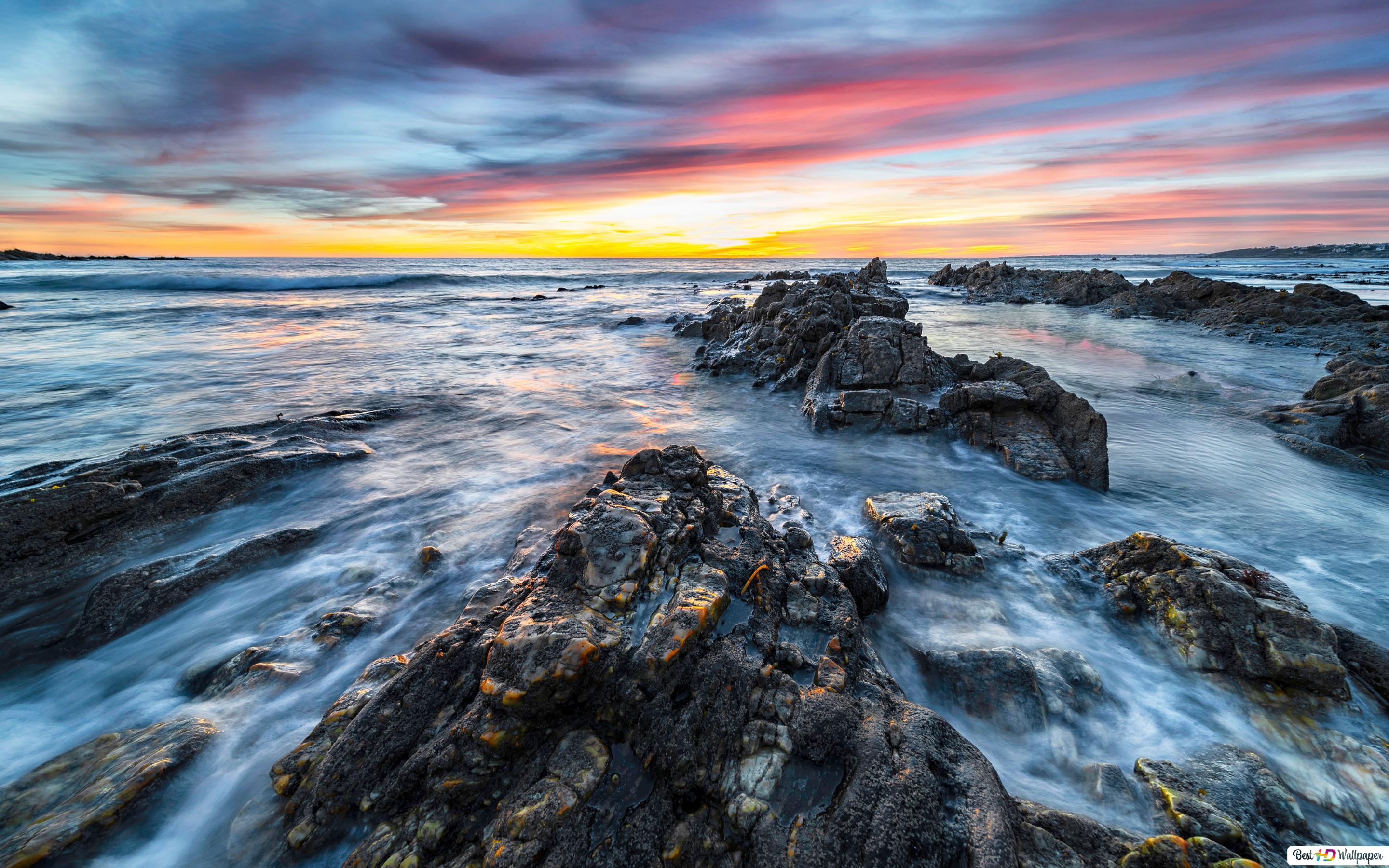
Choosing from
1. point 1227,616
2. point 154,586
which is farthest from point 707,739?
point 154,586

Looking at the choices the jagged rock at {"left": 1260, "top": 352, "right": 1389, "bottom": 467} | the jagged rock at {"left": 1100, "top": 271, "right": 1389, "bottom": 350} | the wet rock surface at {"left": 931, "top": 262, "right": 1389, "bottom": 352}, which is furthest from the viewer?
the wet rock surface at {"left": 931, "top": 262, "right": 1389, "bottom": 352}

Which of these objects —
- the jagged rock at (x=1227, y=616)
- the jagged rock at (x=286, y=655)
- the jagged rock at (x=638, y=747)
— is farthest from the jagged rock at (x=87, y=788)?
the jagged rock at (x=1227, y=616)

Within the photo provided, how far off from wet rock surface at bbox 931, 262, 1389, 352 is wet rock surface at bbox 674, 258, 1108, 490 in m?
16.9

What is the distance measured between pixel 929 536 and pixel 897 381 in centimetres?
699

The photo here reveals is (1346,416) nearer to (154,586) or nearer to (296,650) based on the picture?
(296,650)

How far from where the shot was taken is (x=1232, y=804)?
3.12 m

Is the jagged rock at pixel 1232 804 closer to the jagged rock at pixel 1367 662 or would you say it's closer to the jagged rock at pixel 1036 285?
the jagged rock at pixel 1367 662

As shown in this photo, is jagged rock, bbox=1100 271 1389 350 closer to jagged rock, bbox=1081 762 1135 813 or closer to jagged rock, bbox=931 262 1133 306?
jagged rock, bbox=931 262 1133 306

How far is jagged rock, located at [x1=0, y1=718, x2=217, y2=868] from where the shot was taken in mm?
2986

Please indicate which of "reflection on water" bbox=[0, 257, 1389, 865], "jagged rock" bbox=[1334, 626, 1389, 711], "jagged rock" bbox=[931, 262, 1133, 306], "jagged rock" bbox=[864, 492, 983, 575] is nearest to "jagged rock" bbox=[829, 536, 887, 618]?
"reflection on water" bbox=[0, 257, 1389, 865]

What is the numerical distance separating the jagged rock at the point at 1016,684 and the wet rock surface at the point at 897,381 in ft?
15.9

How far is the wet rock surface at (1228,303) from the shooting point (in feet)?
64.4

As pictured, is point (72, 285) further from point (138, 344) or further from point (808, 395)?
point (808, 395)

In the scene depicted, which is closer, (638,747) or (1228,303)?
(638,747)
